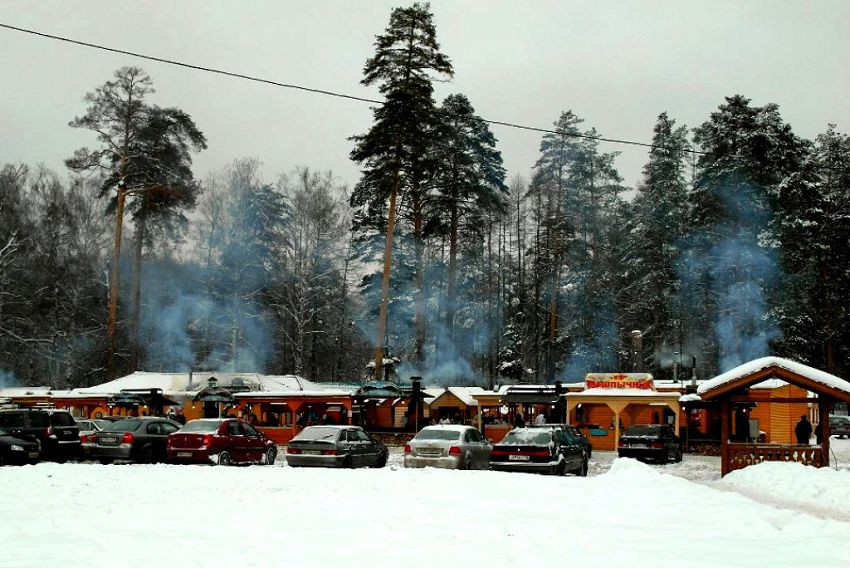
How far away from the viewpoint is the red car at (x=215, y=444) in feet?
71.8

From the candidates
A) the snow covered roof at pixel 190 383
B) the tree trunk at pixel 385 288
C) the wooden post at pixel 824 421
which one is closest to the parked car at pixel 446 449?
the wooden post at pixel 824 421

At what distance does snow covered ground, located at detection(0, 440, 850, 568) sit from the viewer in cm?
838

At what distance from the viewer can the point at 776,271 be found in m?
51.4

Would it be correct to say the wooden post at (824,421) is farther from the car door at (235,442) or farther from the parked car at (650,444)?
the car door at (235,442)

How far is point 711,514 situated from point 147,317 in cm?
5230

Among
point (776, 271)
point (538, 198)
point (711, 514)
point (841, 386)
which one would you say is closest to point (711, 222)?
point (776, 271)

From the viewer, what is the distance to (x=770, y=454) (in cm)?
2158

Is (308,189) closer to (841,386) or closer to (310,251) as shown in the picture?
(310,251)

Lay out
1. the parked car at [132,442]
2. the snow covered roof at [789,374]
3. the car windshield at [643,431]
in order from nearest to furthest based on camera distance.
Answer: the snow covered roof at [789,374]
the parked car at [132,442]
the car windshield at [643,431]

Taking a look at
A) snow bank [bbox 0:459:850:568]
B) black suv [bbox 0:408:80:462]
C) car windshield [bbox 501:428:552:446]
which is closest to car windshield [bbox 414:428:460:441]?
car windshield [bbox 501:428:552:446]

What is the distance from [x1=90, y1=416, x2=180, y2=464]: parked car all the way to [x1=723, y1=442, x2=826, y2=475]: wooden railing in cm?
1523

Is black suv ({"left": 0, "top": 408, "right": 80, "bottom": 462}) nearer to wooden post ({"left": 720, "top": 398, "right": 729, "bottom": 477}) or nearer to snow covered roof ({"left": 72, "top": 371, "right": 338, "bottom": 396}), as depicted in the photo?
wooden post ({"left": 720, "top": 398, "right": 729, "bottom": 477})

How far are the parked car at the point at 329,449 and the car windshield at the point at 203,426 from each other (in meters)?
2.13

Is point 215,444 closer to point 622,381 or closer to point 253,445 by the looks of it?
point 253,445
